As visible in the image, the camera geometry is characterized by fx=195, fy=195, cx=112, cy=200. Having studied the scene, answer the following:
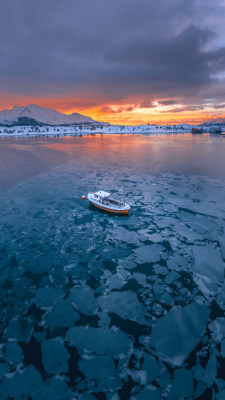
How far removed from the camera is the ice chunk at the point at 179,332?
46.5 ft

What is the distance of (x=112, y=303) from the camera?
58.6ft

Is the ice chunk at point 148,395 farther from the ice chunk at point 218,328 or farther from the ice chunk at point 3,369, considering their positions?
the ice chunk at point 3,369

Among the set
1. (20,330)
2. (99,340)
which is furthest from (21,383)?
(99,340)

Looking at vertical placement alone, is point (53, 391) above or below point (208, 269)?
below

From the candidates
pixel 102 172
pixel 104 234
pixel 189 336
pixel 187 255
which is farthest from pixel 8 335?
pixel 102 172

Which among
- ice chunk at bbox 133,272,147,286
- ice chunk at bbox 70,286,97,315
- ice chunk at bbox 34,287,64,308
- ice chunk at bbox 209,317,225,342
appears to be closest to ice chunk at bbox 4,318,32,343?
ice chunk at bbox 34,287,64,308

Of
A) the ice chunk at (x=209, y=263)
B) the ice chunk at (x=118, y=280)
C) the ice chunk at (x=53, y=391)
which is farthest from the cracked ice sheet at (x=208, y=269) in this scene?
the ice chunk at (x=53, y=391)

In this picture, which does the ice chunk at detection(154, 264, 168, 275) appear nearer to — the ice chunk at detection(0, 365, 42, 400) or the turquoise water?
the turquoise water

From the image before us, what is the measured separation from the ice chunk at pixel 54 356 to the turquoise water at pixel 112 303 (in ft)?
0.22

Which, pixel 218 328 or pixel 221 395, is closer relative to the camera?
pixel 221 395

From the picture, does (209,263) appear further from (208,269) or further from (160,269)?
(160,269)

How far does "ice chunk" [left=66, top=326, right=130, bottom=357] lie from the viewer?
14305mm

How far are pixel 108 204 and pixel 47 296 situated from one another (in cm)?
2055

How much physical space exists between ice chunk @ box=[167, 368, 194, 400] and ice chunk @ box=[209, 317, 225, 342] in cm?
375
